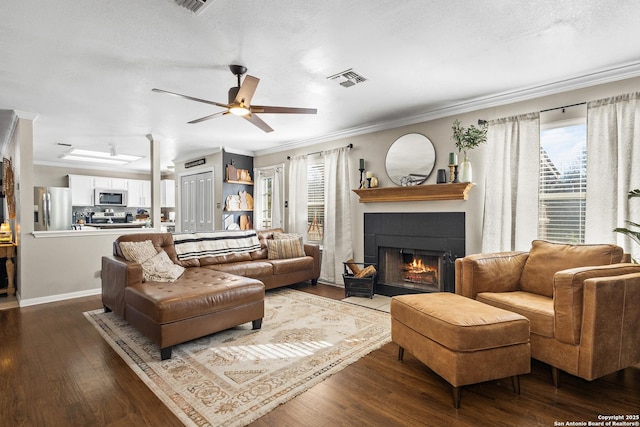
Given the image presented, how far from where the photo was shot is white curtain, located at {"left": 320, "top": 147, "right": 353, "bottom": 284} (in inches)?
203

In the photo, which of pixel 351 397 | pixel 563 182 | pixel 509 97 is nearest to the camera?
pixel 351 397

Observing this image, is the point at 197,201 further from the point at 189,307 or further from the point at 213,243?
the point at 189,307

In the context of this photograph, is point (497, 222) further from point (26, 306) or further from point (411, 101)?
point (26, 306)

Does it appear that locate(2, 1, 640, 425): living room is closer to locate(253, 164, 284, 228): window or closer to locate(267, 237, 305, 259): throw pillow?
locate(253, 164, 284, 228): window

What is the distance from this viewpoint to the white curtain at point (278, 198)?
632cm

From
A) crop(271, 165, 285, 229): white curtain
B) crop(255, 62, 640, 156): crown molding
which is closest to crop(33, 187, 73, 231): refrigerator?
crop(271, 165, 285, 229): white curtain

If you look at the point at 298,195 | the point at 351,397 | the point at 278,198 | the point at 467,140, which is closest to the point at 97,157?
the point at 278,198

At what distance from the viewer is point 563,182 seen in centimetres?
332

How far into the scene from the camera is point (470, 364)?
6.32 ft

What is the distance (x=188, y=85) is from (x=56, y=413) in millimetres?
2881

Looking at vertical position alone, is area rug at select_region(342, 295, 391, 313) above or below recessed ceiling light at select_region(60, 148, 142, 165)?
below

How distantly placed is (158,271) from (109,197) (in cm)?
668

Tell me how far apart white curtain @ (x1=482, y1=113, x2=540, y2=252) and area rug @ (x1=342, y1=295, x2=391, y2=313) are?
1.36m

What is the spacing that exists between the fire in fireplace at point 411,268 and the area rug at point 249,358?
0.97 metres
